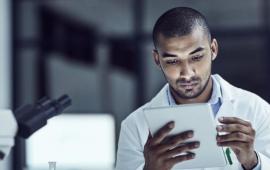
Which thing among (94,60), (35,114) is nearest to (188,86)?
(35,114)

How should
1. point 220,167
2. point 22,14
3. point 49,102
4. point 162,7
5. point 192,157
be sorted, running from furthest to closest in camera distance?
point 22,14
point 162,7
point 220,167
point 192,157
point 49,102

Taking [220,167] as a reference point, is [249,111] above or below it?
above

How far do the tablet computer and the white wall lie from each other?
4173 mm

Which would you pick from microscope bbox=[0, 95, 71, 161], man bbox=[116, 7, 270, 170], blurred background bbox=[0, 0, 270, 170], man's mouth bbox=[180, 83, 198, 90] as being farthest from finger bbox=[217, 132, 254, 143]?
blurred background bbox=[0, 0, 270, 170]

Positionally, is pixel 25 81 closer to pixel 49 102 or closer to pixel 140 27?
pixel 140 27

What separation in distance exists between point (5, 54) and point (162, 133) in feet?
14.5

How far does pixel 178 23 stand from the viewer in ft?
6.02

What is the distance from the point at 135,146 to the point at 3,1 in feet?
13.5

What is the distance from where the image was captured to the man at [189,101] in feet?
5.32

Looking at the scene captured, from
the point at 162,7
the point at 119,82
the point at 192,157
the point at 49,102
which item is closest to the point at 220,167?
the point at 192,157

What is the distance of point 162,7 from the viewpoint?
18.8ft

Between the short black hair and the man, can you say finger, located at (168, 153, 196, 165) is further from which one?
the short black hair

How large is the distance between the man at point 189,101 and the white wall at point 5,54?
3915 millimetres

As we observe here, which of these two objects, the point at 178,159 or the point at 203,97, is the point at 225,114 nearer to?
the point at 203,97
